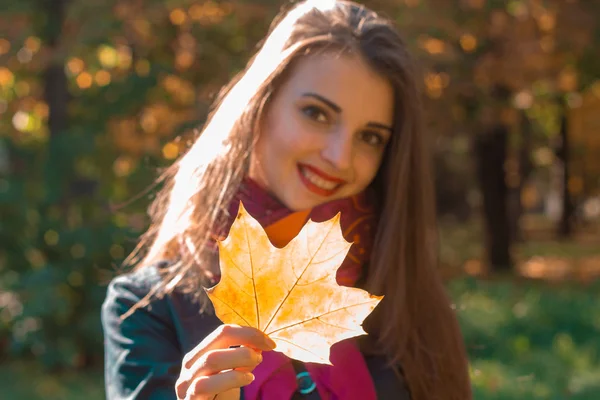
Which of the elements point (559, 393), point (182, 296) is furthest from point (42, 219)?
point (182, 296)

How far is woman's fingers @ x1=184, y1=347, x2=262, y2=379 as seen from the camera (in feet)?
3.24

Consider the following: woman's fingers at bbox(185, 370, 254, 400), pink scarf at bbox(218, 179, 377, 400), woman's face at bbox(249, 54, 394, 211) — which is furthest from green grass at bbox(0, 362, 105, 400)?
woman's fingers at bbox(185, 370, 254, 400)

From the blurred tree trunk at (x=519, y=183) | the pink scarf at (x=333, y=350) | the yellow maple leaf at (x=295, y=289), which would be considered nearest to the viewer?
the yellow maple leaf at (x=295, y=289)

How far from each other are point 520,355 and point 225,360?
536 cm

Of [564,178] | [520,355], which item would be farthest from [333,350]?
[564,178]

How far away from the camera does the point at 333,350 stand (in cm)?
163

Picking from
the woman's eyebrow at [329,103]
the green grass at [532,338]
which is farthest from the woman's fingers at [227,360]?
the green grass at [532,338]

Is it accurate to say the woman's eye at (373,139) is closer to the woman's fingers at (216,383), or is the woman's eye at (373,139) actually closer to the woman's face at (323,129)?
the woman's face at (323,129)

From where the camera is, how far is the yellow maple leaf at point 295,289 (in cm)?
97

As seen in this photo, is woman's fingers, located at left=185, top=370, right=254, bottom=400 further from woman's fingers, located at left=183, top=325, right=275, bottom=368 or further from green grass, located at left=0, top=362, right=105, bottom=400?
green grass, located at left=0, top=362, right=105, bottom=400

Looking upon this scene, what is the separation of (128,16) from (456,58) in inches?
129

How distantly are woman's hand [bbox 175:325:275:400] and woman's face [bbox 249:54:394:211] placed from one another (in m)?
0.67

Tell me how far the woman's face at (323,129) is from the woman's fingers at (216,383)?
0.70 meters

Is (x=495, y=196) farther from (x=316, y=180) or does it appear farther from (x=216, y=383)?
(x=216, y=383)
